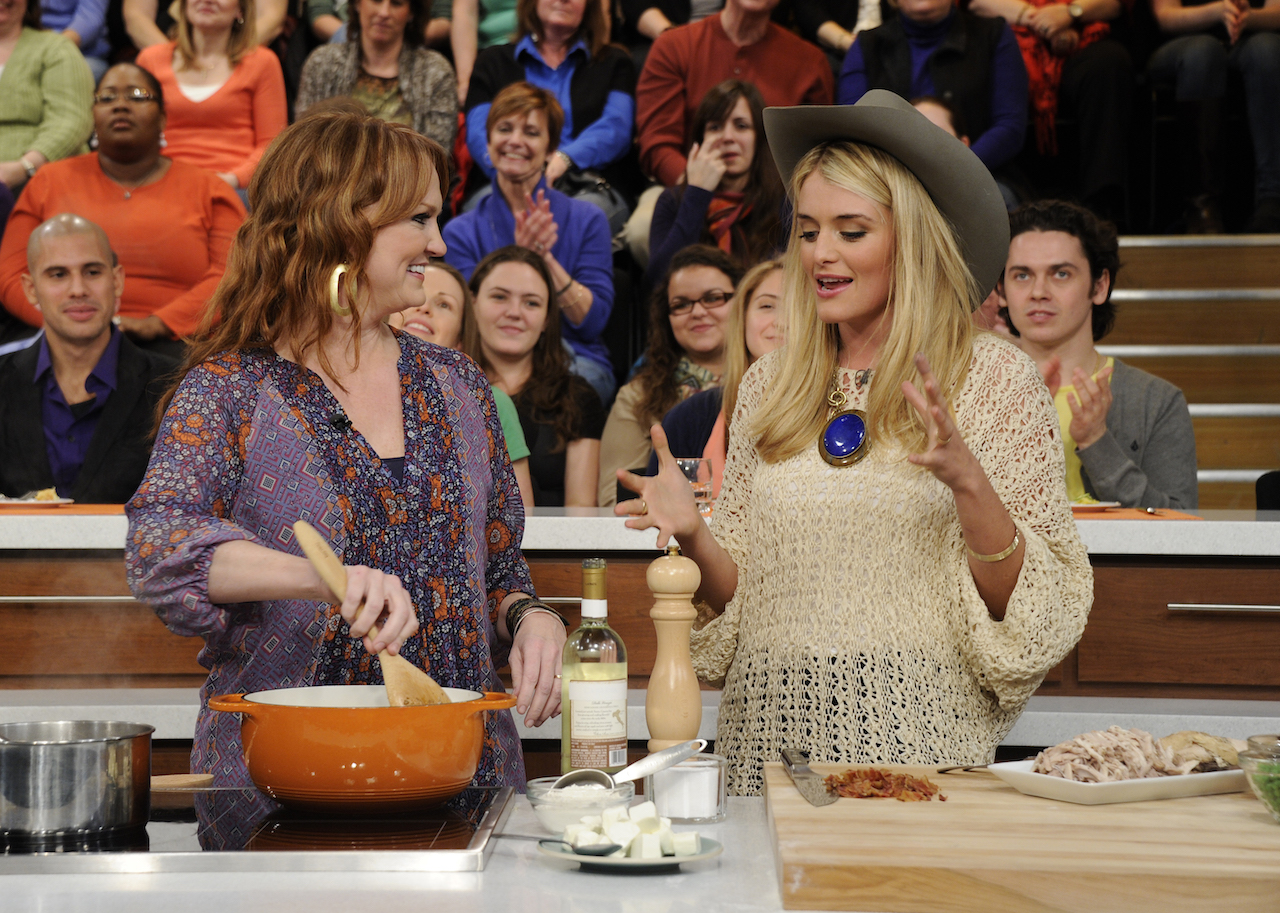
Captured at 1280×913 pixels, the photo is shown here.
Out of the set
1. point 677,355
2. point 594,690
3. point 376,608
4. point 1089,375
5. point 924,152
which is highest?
point 924,152

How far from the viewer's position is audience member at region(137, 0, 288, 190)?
589 centimetres

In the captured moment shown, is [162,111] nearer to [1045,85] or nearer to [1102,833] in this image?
[1045,85]

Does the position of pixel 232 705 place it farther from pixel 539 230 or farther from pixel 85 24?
pixel 85 24

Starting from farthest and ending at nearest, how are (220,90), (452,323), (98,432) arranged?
(220,90), (452,323), (98,432)

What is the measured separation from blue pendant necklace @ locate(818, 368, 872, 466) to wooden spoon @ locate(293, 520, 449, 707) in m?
0.81

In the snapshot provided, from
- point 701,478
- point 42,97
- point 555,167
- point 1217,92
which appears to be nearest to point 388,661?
point 701,478

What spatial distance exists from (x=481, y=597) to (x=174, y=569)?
437 mm

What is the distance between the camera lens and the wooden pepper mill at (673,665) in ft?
4.92

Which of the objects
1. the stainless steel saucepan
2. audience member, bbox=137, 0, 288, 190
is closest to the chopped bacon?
the stainless steel saucepan

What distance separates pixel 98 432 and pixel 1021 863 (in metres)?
3.52

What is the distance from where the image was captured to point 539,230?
199 inches

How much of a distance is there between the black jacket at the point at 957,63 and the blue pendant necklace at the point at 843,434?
12.2 ft

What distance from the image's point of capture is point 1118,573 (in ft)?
8.61

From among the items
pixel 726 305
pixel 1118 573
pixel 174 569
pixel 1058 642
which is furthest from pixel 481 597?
pixel 726 305
